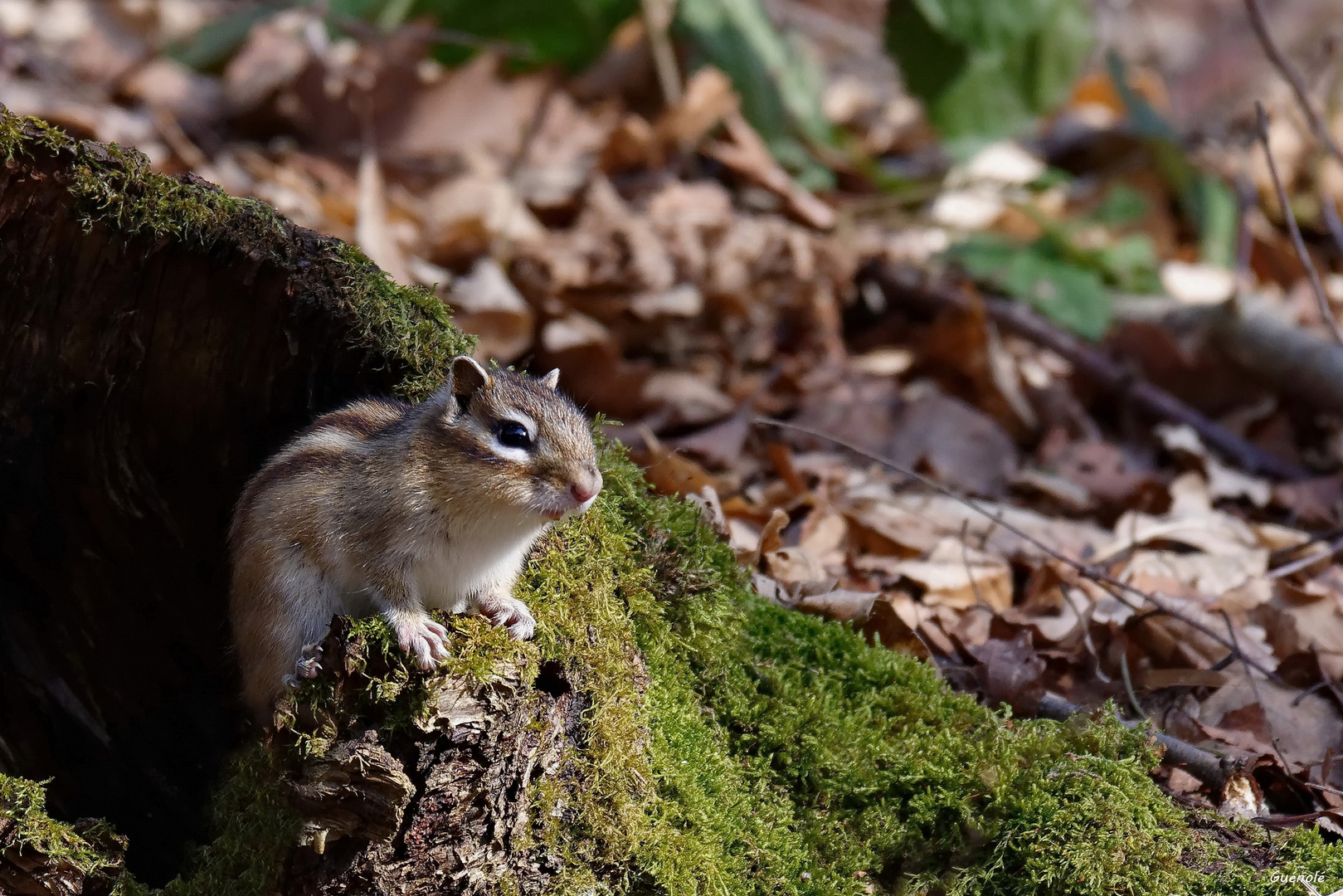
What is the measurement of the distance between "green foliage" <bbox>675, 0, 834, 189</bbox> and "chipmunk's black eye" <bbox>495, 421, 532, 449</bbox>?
5.40 metres

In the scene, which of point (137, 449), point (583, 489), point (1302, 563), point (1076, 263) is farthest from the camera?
point (1076, 263)

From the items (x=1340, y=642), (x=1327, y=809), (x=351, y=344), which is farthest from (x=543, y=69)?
(x=1327, y=809)

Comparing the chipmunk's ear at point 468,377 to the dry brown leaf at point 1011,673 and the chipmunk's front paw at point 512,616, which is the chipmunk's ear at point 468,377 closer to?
the chipmunk's front paw at point 512,616

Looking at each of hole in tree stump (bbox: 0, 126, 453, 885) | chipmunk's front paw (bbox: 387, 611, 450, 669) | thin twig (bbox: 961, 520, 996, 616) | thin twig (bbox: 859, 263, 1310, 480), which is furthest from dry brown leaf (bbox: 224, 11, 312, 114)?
chipmunk's front paw (bbox: 387, 611, 450, 669)

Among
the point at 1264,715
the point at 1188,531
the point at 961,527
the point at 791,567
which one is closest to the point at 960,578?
the point at 961,527

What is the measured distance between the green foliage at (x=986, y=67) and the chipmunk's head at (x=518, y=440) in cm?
458

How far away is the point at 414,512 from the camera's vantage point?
11.5 feet

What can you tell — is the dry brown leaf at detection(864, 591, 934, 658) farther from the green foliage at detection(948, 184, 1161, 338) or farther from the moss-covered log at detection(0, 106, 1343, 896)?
the green foliage at detection(948, 184, 1161, 338)

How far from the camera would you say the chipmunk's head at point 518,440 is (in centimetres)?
334

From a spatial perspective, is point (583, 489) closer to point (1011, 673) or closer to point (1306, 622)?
point (1011, 673)

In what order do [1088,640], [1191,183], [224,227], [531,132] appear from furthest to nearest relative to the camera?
[1191,183] < [531,132] < [1088,640] < [224,227]

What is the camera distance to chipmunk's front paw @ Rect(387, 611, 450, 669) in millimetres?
3063

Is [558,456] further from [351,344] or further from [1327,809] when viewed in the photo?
[1327,809]

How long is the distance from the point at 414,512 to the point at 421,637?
1.62ft
